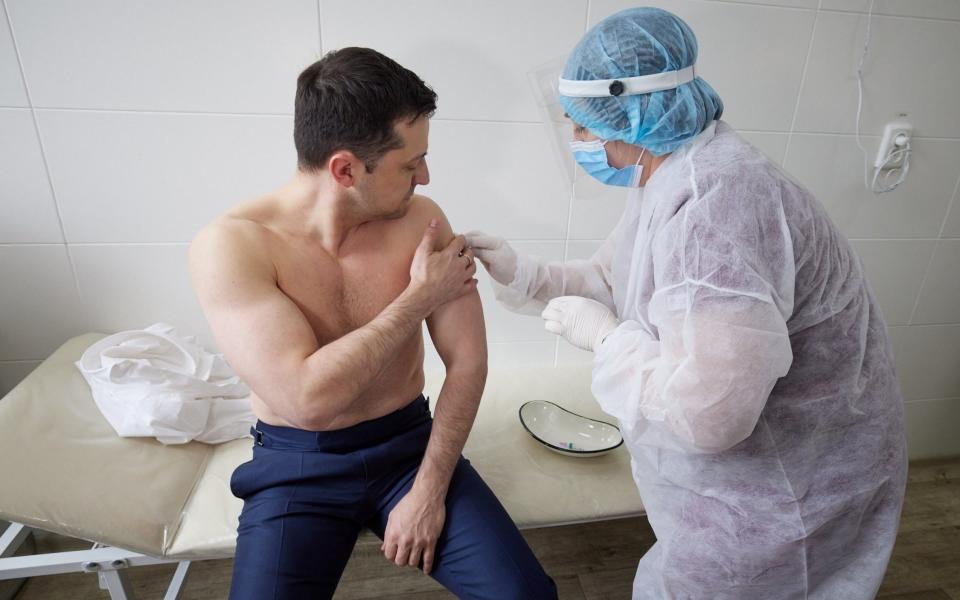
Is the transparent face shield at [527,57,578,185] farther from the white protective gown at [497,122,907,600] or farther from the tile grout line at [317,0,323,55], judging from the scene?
the tile grout line at [317,0,323,55]

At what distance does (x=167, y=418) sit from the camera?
56.7 inches

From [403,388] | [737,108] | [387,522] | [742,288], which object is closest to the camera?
[742,288]

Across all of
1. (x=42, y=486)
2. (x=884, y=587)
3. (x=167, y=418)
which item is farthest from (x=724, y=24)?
(x=42, y=486)

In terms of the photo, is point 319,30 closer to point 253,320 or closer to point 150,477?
point 253,320

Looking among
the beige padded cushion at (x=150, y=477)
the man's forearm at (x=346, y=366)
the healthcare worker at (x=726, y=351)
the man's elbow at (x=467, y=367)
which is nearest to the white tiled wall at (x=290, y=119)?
the beige padded cushion at (x=150, y=477)

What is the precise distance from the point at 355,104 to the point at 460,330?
0.55m

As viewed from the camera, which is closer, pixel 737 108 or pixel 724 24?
pixel 724 24

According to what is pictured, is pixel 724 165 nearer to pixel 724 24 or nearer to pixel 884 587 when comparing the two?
pixel 724 24

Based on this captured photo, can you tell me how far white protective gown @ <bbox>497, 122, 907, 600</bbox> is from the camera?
869mm

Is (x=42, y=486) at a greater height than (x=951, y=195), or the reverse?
(x=951, y=195)

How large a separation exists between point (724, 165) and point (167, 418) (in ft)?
4.78

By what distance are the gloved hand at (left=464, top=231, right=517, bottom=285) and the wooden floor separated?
3.31 feet

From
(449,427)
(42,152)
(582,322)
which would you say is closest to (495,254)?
(582,322)

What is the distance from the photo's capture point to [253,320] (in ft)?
3.40
